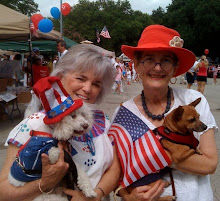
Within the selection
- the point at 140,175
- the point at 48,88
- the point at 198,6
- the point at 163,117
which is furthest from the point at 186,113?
Answer: the point at 198,6

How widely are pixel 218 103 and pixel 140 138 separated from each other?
Result: 392 inches

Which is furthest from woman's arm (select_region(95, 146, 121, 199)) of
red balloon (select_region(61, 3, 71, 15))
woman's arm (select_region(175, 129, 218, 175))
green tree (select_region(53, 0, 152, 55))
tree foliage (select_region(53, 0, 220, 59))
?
green tree (select_region(53, 0, 152, 55))

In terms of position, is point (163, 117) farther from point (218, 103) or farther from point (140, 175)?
point (218, 103)

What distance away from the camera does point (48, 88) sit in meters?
1.38

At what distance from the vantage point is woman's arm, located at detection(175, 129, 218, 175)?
Answer: 158 cm

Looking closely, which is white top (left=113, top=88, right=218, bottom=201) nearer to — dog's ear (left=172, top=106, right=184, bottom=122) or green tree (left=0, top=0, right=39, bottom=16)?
dog's ear (left=172, top=106, right=184, bottom=122)

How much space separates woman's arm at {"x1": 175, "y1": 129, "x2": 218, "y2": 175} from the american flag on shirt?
0.37 feet

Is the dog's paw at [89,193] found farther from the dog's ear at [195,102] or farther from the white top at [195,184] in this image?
the dog's ear at [195,102]

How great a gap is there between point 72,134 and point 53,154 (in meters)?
0.15

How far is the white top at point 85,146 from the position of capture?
148cm

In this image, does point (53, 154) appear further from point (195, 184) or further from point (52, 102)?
point (195, 184)

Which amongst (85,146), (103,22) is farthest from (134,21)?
(85,146)

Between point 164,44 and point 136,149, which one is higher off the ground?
point 164,44

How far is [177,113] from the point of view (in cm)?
163
